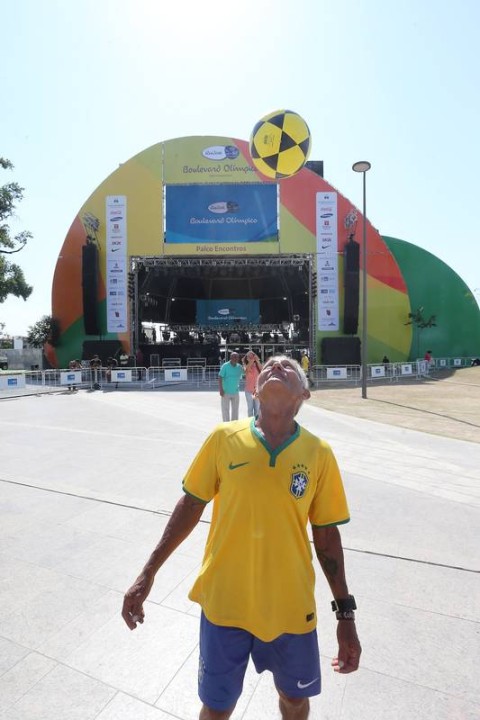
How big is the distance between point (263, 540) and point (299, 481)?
0.26m

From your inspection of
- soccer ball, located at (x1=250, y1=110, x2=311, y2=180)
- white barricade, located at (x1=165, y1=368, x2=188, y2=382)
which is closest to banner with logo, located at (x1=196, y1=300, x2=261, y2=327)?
white barricade, located at (x1=165, y1=368, x2=188, y2=382)

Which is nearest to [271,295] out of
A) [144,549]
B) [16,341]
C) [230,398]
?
[16,341]

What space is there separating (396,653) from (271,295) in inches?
1293

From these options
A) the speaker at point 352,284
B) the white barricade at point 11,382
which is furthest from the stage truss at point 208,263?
the white barricade at point 11,382

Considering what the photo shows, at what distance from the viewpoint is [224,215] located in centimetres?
2397

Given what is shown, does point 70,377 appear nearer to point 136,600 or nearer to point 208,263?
point 208,263

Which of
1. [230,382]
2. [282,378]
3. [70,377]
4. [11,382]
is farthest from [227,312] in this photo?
[282,378]

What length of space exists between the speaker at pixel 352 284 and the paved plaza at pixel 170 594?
18.7 meters

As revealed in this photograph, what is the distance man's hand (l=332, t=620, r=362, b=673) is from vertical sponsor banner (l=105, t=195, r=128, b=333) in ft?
78.6

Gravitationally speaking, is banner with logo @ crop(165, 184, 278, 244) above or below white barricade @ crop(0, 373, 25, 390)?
above

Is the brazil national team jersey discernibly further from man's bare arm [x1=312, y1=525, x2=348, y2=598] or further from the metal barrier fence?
the metal barrier fence

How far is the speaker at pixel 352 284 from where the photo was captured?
24.2 meters

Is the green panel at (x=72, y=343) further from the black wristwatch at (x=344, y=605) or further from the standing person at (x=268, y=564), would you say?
the black wristwatch at (x=344, y=605)

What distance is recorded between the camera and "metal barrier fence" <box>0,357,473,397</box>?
55.6 ft
